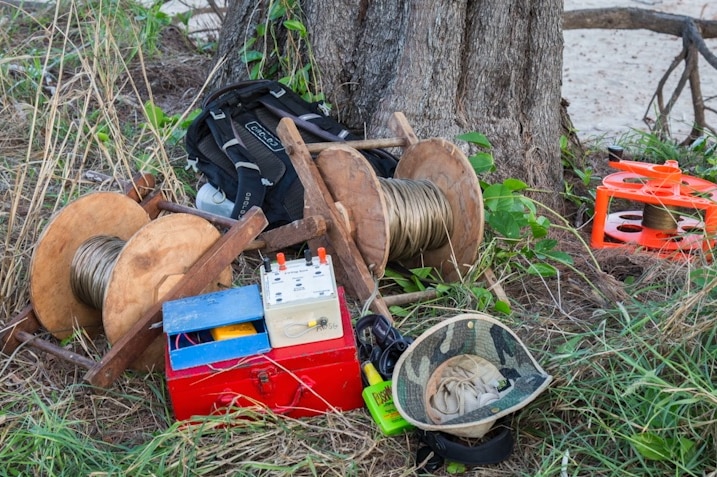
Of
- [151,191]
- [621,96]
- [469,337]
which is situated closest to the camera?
[469,337]

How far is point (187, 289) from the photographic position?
2.91 metres

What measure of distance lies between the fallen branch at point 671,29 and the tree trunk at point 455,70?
151 cm

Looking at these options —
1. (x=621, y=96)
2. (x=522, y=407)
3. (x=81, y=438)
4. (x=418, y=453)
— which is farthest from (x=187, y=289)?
(x=621, y=96)

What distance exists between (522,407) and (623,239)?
5.20 ft

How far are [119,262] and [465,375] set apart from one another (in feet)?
4.02

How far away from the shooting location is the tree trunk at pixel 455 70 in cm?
382

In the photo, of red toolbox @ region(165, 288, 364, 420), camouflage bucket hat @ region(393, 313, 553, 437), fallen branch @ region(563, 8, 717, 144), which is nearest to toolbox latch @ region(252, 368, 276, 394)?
red toolbox @ region(165, 288, 364, 420)

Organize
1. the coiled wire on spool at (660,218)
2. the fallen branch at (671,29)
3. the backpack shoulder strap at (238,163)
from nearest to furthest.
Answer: the backpack shoulder strap at (238,163) < the coiled wire on spool at (660,218) < the fallen branch at (671,29)

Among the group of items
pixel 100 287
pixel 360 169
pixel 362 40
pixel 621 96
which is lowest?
pixel 621 96

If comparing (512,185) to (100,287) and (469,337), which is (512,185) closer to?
(469,337)

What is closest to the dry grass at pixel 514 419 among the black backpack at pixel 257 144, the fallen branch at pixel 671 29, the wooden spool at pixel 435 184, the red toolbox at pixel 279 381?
the red toolbox at pixel 279 381

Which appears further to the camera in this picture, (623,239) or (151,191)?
(623,239)

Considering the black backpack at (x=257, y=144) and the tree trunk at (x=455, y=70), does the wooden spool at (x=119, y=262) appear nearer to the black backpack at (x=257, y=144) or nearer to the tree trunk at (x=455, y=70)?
the black backpack at (x=257, y=144)

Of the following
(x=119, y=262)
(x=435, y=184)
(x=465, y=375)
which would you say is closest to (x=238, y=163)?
(x=435, y=184)
